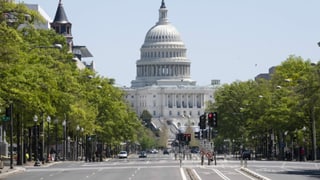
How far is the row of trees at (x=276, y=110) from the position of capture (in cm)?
10844

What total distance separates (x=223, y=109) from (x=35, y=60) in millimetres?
98560

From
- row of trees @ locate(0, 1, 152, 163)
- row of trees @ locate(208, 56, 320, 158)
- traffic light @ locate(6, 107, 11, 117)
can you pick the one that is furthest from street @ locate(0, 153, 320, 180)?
row of trees @ locate(208, 56, 320, 158)

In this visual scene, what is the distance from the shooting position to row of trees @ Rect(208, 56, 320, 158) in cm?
10844

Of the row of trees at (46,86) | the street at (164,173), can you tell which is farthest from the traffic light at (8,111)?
the street at (164,173)

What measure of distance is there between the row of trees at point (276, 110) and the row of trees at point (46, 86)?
1647 centimetres

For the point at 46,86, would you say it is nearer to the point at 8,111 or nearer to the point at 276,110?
the point at 8,111

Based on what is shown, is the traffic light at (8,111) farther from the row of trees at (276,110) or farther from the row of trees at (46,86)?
the row of trees at (276,110)

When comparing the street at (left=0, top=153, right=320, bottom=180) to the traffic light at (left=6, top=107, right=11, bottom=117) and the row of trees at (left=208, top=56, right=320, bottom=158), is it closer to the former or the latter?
the traffic light at (left=6, top=107, right=11, bottom=117)

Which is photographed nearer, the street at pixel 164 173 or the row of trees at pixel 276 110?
the street at pixel 164 173

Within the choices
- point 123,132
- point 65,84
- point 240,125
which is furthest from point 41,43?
point 240,125

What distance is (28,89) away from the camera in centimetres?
6175

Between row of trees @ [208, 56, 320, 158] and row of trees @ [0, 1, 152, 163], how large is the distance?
16.5m

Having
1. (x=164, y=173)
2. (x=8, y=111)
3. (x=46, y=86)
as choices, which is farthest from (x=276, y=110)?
(x=46, y=86)

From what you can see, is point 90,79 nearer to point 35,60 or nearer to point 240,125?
point 240,125
